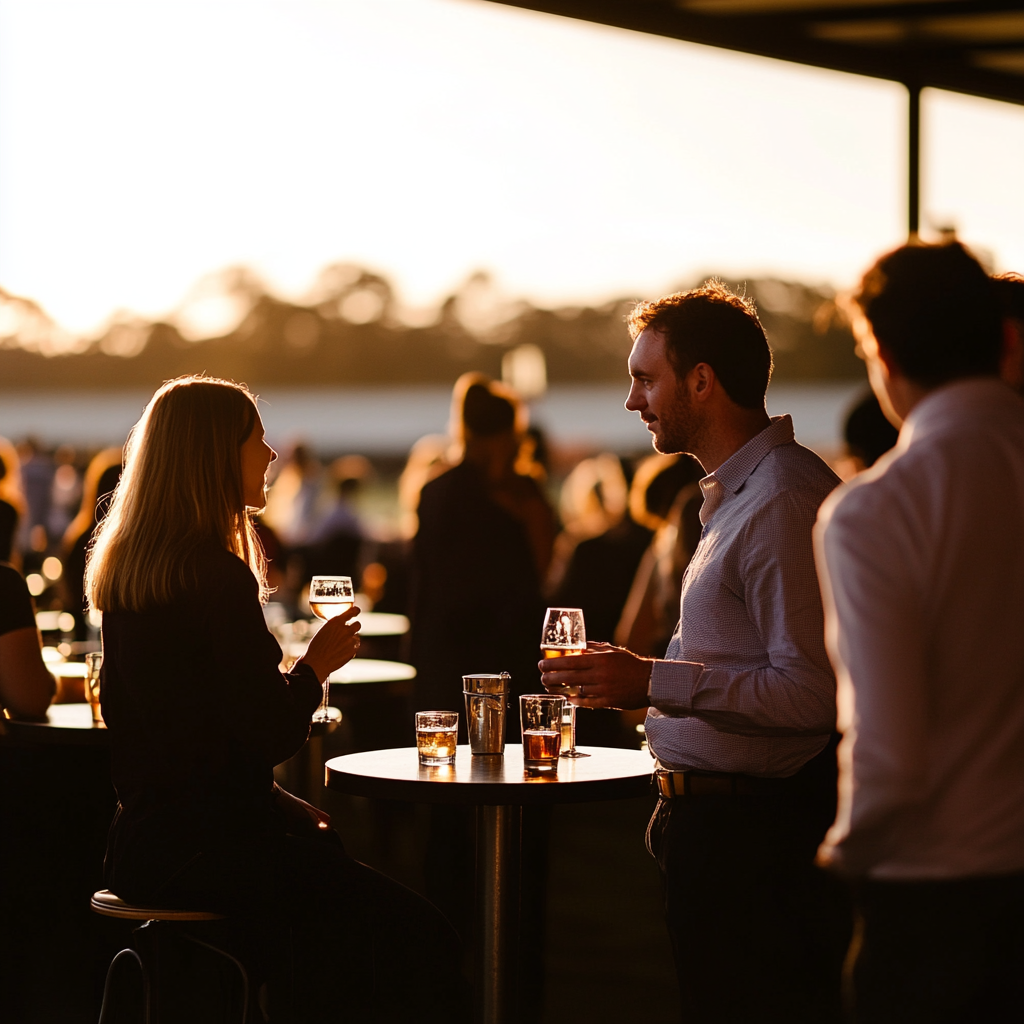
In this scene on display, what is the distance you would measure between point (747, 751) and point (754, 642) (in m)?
0.18

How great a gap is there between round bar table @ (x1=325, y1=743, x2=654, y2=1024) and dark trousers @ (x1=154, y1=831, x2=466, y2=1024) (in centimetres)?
12

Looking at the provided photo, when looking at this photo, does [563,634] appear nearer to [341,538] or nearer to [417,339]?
[341,538]

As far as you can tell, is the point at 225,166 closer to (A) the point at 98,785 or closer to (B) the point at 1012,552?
(A) the point at 98,785

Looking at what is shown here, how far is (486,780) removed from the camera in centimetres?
232

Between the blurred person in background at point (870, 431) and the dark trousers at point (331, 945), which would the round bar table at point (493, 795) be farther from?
the blurred person in background at point (870, 431)

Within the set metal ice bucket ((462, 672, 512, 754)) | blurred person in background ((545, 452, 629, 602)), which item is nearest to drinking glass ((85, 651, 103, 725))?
metal ice bucket ((462, 672, 512, 754))

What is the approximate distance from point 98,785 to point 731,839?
77.6 inches

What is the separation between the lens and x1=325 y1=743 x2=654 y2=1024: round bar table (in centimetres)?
230

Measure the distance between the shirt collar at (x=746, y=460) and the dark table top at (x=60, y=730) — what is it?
1500mm

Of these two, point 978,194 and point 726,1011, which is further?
point 978,194

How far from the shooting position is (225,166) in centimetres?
2019

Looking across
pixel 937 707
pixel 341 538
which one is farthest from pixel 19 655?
pixel 341 538

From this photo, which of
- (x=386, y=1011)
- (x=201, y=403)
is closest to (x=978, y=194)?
(x=201, y=403)

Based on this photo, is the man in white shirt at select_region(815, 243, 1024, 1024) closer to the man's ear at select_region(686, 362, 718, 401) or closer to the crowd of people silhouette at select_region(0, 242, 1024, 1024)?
the crowd of people silhouette at select_region(0, 242, 1024, 1024)
